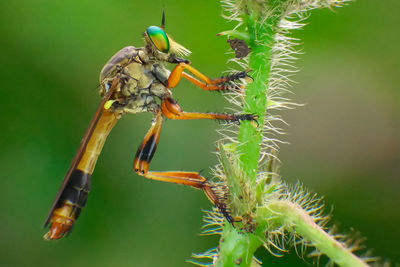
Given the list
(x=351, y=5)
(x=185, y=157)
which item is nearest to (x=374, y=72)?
(x=351, y=5)

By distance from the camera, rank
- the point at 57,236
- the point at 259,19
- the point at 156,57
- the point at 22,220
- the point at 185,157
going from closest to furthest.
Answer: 1. the point at 259,19
2. the point at 57,236
3. the point at 156,57
4. the point at 22,220
5. the point at 185,157

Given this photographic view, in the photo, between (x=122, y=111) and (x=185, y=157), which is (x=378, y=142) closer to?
(x=185, y=157)

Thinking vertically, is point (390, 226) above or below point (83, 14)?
below

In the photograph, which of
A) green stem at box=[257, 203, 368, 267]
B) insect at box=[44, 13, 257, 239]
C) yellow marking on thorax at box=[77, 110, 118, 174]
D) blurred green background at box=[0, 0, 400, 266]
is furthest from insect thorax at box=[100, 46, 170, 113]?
green stem at box=[257, 203, 368, 267]

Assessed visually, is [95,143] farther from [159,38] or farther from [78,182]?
[159,38]

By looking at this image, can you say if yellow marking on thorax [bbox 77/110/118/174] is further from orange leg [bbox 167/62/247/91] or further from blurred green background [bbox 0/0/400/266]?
blurred green background [bbox 0/0/400/266]

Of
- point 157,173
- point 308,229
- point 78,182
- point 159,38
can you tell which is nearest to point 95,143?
point 78,182
